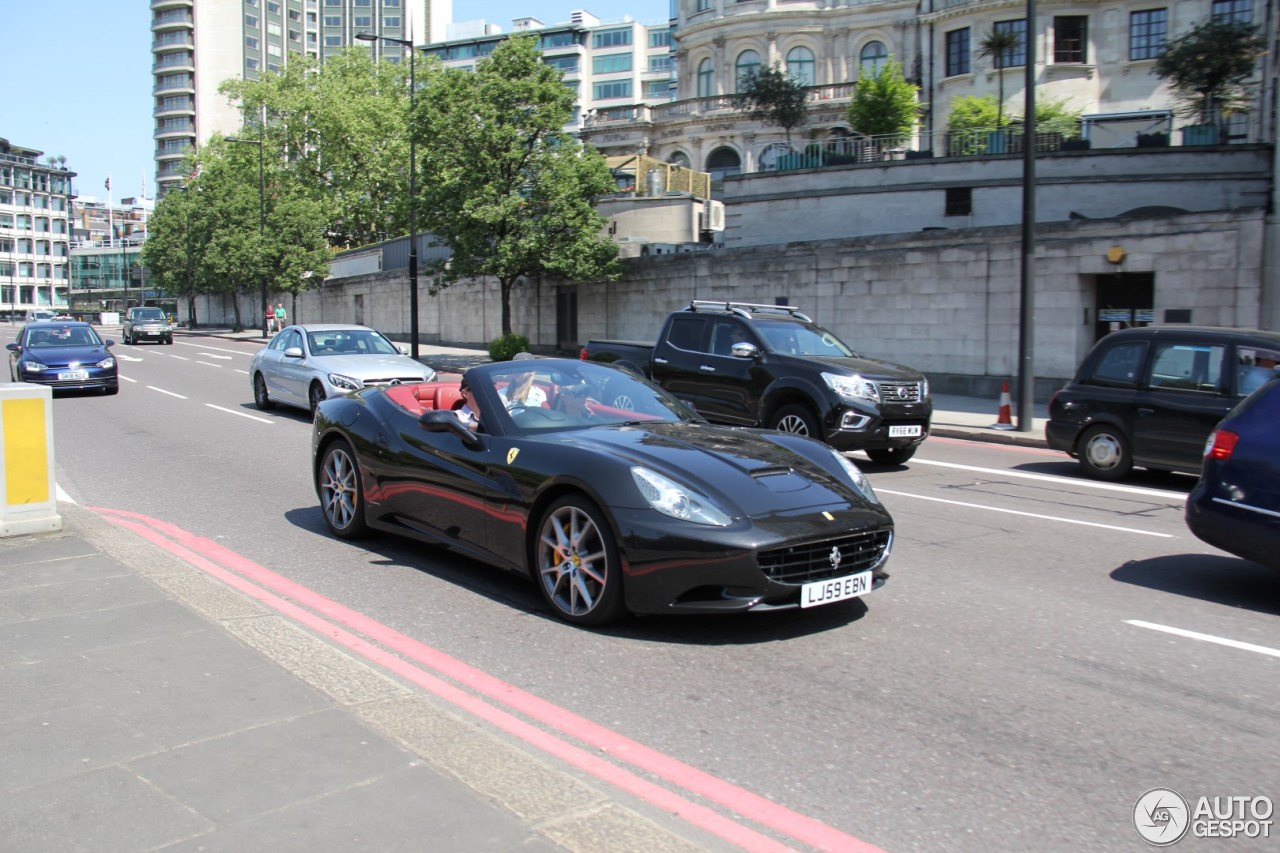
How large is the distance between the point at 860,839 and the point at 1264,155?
2828 cm

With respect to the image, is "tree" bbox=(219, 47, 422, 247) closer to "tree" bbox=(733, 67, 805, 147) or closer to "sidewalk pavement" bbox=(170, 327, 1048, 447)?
"tree" bbox=(733, 67, 805, 147)

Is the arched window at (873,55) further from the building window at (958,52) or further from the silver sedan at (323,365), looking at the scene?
the silver sedan at (323,365)

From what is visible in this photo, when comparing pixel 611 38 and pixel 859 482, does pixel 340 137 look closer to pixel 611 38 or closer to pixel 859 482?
pixel 611 38

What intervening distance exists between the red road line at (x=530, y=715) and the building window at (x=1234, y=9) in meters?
41.0

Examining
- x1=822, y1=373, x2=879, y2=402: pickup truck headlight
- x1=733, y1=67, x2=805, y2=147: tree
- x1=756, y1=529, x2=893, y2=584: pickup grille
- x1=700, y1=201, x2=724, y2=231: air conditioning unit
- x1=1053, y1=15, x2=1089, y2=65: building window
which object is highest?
x1=1053, y1=15, x2=1089, y2=65: building window

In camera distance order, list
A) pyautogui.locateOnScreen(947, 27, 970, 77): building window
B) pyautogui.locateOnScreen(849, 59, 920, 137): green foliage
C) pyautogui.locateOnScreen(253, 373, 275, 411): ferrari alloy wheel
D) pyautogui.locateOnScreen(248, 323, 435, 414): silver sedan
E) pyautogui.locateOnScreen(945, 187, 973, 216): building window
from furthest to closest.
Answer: pyautogui.locateOnScreen(947, 27, 970, 77): building window, pyautogui.locateOnScreen(849, 59, 920, 137): green foliage, pyautogui.locateOnScreen(945, 187, 973, 216): building window, pyautogui.locateOnScreen(253, 373, 275, 411): ferrari alloy wheel, pyautogui.locateOnScreen(248, 323, 435, 414): silver sedan

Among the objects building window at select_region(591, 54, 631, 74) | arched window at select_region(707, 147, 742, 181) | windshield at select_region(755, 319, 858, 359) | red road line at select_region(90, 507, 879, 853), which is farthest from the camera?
building window at select_region(591, 54, 631, 74)

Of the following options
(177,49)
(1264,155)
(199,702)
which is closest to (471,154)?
(1264,155)

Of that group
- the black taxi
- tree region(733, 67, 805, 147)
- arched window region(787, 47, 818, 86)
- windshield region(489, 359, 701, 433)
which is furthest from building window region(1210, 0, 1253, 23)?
windshield region(489, 359, 701, 433)

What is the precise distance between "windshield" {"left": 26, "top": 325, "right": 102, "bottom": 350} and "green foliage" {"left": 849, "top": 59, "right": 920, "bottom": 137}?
2218 centimetres

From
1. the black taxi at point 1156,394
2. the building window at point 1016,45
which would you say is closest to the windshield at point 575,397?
the black taxi at point 1156,394

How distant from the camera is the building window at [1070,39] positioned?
4012cm

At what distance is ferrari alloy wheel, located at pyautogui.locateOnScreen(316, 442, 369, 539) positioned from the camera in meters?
7.99

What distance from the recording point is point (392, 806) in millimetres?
3562
